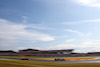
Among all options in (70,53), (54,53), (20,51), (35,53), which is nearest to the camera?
(70,53)

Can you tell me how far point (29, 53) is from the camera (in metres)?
99.1

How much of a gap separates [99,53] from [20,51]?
6809 centimetres

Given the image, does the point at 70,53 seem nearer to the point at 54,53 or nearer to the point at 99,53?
the point at 54,53

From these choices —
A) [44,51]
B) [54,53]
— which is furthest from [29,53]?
[54,53]

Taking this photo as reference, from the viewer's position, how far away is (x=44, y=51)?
310 ft

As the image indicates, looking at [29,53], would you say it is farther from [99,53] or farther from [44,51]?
[99,53]

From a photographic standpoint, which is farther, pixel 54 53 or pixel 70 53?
pixel 54 53

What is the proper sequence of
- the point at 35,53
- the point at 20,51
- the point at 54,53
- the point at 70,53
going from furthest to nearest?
the point at 20,51 → the point at 35,53 → the point at 54,53 → the point at 70,53

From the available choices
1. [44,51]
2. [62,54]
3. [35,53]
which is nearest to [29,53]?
[35,53]

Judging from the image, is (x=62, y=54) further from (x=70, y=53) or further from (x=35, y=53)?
(x=35, y=53)

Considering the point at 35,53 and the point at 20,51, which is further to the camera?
the point at 20,51

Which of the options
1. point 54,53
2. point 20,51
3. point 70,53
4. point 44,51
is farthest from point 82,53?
point 20,51

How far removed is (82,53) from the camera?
8931 centimetres

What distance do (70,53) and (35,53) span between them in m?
30.5
